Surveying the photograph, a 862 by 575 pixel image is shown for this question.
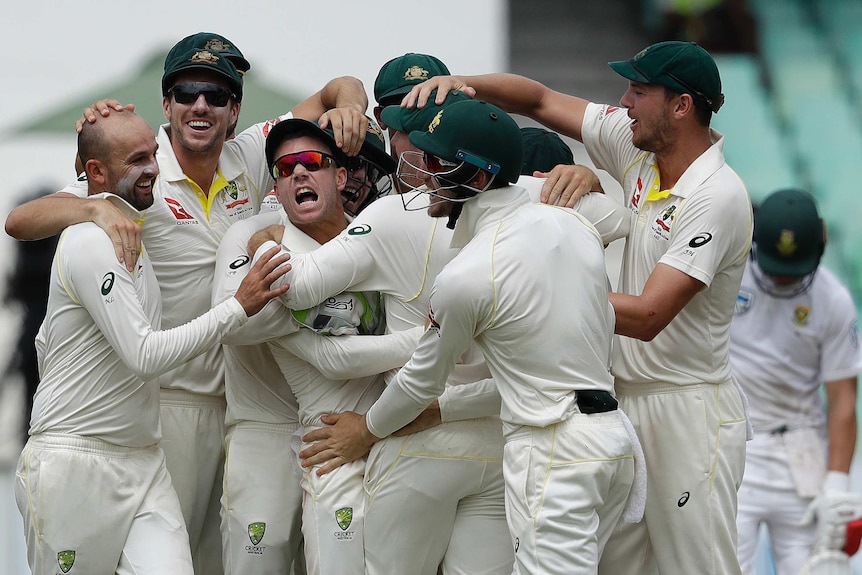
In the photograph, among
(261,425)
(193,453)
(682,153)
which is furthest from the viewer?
(193,453)

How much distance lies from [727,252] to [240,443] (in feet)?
5.44

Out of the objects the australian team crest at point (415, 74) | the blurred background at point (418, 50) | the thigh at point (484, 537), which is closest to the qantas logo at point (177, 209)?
the australian team crest at point (415, 74)

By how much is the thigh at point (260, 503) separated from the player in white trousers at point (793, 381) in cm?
237

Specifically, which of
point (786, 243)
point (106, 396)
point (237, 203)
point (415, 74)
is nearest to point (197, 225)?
point (237, 203)

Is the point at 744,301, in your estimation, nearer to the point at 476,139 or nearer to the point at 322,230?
the point at 322,230

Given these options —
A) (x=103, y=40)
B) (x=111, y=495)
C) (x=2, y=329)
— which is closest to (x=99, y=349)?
(x=111, y=495)

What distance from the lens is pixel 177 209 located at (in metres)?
4.30

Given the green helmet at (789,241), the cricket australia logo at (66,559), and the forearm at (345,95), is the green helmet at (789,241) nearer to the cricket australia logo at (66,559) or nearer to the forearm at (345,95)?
the forearm at (345,95)

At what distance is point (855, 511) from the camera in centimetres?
554

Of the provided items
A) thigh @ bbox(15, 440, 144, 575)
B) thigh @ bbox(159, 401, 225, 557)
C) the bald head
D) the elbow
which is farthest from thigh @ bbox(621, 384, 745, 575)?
the elbow

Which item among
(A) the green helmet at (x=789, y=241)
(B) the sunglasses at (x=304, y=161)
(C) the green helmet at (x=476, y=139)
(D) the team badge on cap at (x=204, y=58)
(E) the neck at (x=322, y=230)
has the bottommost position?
(A) the green helmet at (x=789, y=241)

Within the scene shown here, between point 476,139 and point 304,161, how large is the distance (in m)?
0.73

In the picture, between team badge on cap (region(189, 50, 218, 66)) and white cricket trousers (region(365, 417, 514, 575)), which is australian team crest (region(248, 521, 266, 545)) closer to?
white cricket trousers (region(365, 417, 514, 575))

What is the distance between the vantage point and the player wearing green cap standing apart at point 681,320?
156 inches
